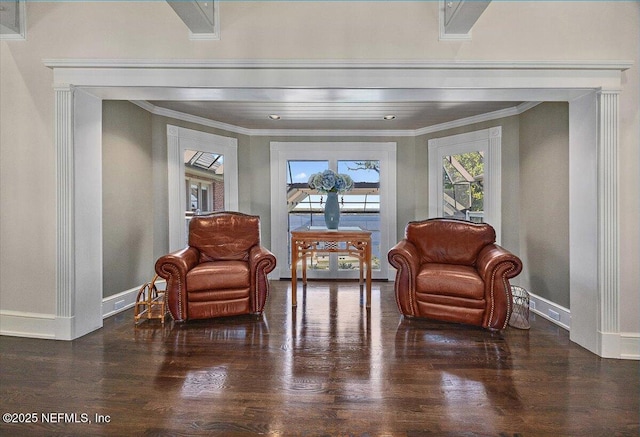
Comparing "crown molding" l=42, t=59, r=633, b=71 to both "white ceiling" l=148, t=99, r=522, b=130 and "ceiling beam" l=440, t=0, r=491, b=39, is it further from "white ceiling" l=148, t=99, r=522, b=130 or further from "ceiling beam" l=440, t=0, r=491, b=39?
"white ceiling" l=148, t=99, r=522, b=130

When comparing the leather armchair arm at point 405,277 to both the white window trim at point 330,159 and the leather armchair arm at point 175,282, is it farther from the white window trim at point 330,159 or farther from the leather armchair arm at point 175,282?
the leather armchair arm at point 175,282

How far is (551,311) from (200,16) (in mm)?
4074

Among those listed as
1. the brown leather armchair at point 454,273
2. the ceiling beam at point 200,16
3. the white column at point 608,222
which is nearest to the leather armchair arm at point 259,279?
the brown leather armchair at point 454,273

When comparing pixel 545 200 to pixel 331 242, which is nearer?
pixel 545 200

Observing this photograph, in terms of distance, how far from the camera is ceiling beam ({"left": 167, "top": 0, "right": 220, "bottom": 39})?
2195 mm

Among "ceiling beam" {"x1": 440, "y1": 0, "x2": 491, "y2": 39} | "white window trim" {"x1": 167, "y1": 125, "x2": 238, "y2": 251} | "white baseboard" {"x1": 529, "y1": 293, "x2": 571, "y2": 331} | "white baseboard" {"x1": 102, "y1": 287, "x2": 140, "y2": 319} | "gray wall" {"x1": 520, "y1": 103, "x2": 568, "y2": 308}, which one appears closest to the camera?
"ceiling beam" {"x1": 440, "y1": 0, "x2": 491, "y2": 39}

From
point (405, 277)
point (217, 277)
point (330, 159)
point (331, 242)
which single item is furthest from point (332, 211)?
point (217, 277)

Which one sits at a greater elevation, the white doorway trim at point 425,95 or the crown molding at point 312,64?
the crown molding at point 312,64

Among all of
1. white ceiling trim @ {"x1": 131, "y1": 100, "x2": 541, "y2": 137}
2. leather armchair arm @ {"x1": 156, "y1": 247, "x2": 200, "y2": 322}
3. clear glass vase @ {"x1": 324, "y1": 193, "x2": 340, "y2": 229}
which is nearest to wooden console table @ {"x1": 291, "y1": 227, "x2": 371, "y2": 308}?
clear glass vase @ {"x1": 324, "y1": 193, "x2": 340, "y2": 229}

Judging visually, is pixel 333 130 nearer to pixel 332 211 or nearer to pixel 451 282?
pixel 332 211

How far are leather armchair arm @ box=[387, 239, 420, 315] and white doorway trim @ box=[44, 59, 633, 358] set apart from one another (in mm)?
1295

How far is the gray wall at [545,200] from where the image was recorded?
3098 millimetres

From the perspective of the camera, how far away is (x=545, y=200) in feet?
11.0

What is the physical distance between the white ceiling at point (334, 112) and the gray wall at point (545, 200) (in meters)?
0.51
